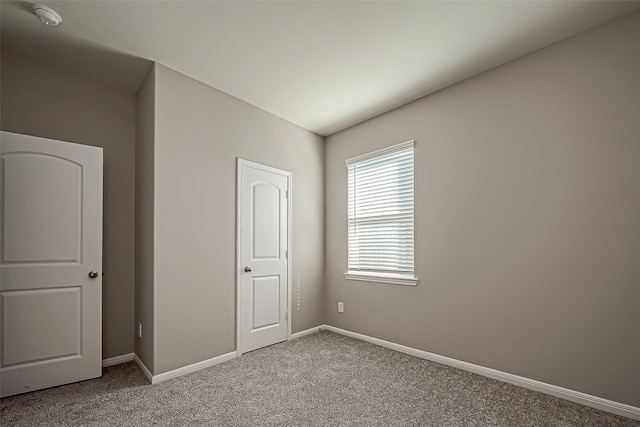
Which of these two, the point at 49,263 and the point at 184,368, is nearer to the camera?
the point at 49,263

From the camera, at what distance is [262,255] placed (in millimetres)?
3619

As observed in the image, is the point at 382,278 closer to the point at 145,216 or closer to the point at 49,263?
the point at 145,216

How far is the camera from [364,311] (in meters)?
3.83

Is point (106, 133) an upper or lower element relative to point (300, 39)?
lower

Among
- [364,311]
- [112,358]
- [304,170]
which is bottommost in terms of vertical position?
[112,358]

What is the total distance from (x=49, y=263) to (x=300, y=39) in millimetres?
2756

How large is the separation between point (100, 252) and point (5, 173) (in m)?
0.90

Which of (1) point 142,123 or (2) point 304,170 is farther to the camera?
(2) point 304,170

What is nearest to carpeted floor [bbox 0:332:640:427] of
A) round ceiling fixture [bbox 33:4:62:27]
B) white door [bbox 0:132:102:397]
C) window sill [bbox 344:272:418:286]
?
white door [bbox 0:132:102:397]

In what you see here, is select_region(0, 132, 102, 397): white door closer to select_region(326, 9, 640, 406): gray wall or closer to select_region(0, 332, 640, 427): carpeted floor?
select_region(0, 332, 640, 427): carpeted floor

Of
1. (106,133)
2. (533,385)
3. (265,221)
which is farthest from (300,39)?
(533,385)

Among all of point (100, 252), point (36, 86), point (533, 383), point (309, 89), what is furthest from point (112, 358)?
point (533, 383)

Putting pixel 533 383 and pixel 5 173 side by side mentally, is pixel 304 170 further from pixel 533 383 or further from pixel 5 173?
pixel 533 383

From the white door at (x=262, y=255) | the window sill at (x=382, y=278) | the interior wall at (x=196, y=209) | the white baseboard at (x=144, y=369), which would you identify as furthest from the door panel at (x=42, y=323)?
the window sill at (x=382, y=278)
